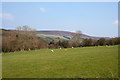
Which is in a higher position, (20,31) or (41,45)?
(20,31)

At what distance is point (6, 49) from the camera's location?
4500 centimetres

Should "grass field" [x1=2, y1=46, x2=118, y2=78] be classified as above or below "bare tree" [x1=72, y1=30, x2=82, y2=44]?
below

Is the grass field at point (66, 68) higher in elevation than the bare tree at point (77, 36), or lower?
lower

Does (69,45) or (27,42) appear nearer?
(27,42)

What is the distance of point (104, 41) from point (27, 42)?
38.6 m

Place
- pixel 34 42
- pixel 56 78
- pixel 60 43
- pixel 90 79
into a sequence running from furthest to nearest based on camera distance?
pixel 60 43 → pixel 34 42 → pixel 56 78 → pixel 90 79

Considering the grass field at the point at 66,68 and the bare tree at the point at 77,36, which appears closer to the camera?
the grass field at the point at 66,68

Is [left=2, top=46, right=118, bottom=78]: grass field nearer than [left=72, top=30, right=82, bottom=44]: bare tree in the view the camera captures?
Yes

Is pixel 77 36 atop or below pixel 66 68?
atop

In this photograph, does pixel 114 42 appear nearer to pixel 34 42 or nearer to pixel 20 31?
pixel 34 42

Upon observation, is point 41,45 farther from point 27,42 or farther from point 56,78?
point 56,78

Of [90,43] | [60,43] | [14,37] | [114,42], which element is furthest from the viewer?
[60,43]

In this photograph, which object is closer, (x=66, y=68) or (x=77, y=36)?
(x=66, y=68)

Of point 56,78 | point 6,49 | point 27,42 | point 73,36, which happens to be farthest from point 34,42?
point 56,78
